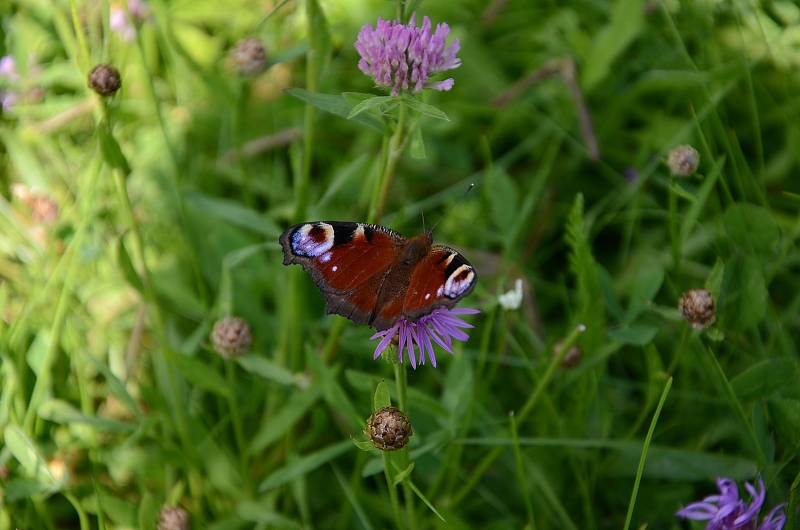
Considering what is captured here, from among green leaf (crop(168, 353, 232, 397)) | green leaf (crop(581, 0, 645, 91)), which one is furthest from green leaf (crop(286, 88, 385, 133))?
green leaf (crop(581, 0, 645, 91))

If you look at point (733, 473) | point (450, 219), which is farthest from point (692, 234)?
point (733, 473)

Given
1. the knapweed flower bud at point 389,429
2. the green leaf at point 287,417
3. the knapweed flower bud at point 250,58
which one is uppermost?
the knapweed flower bud at point 250,58

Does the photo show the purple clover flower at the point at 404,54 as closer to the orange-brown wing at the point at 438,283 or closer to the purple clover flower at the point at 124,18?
the orange-brown wing at the point at 438,283

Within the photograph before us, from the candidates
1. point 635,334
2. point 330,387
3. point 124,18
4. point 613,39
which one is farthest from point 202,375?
point 613,39

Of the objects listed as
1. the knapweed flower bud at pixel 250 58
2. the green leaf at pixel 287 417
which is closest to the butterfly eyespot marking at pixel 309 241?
the green leaf at pixel 287 417

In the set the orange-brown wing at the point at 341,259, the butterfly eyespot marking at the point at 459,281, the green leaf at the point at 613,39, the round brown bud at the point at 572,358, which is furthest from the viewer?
the green leaf at the point at 613,39

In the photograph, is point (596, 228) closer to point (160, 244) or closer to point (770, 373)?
point (770, 373)
